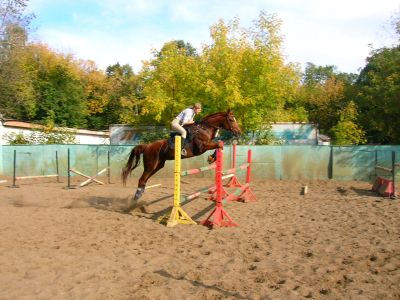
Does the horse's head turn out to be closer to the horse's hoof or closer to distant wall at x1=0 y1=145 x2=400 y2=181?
the horse's hoof

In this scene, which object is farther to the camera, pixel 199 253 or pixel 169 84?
pixel 169 84

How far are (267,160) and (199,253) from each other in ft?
40.4

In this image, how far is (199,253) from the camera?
586cm

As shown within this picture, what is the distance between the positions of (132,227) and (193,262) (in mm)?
2633

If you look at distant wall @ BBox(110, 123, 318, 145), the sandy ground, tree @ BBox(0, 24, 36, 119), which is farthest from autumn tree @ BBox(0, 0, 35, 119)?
the sandy ground

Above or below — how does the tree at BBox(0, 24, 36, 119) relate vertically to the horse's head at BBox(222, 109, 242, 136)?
above

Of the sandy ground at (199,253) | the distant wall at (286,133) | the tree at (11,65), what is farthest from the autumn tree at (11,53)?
the sandy ground at (199,253)

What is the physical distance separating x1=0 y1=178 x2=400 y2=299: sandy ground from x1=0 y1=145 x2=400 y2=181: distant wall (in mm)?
6425

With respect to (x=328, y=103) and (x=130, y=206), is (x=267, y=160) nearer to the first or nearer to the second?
(x=130, y=206)

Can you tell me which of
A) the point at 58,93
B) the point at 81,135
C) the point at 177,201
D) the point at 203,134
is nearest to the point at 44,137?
the point at 81,135

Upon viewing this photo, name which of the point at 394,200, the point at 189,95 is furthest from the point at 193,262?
the point at 189,95

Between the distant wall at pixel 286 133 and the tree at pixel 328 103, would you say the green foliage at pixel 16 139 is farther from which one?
the tree at pixel 328 103

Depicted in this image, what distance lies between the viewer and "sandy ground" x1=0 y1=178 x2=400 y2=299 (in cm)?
434

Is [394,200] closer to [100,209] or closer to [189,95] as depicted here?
[100,209]
